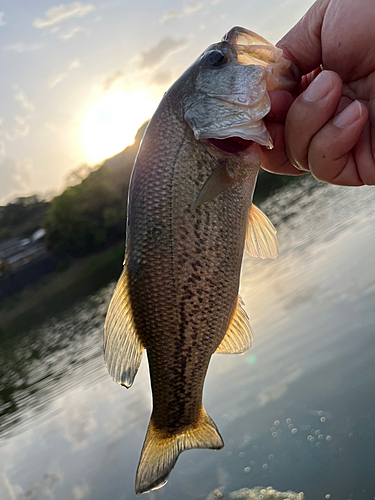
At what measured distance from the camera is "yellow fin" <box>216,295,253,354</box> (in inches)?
107

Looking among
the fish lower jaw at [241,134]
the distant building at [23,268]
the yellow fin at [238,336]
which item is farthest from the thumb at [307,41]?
the distant building at [23,268]

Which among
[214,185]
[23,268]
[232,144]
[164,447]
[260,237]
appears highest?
[232,144]

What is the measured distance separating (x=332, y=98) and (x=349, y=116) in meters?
0.14

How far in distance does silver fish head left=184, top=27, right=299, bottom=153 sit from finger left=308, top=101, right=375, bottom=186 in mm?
334

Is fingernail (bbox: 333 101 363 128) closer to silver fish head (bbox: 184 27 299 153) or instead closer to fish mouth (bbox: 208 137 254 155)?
silver fish head (bbox: 184 27 299 153)

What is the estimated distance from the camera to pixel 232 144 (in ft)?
8.45

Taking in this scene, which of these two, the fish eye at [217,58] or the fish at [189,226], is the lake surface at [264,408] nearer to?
the fish at [189,226]

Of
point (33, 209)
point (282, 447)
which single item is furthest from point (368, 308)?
point (33, 209)

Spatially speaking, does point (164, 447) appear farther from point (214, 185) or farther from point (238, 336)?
point (214, 185)

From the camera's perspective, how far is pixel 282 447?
5008mm

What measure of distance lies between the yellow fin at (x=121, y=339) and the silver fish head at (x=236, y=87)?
106cm

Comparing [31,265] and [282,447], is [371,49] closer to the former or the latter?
[282,447]

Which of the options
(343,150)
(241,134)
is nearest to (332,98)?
(343,150)

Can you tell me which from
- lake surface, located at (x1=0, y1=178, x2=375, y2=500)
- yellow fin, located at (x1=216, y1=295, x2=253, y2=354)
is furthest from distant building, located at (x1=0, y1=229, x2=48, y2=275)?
yellow fin, located at (x1=216, y1=295, x2=253, y2=354)
